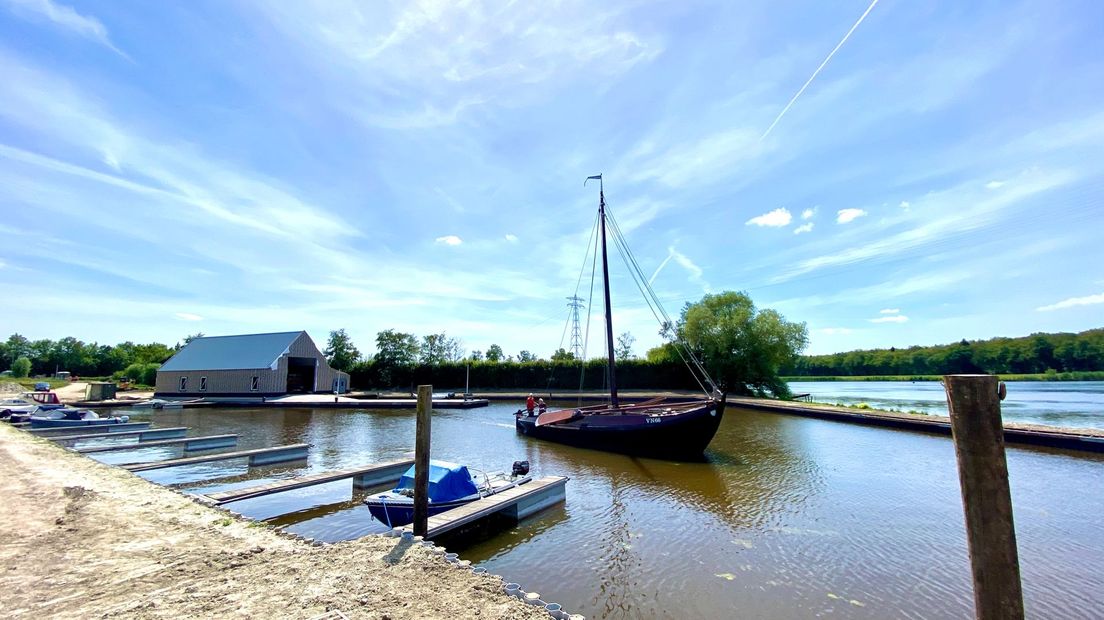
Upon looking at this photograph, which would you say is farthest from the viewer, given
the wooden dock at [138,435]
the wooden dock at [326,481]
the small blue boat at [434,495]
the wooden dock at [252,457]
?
the wooden dock at [138,435]

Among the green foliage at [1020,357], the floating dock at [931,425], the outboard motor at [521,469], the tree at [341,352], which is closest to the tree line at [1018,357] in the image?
the green foliage at [1020,357]

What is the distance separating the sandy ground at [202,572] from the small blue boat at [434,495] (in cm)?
156

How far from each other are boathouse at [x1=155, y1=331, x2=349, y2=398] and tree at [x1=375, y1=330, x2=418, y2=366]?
6.12 metres

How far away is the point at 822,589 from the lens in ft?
20.5

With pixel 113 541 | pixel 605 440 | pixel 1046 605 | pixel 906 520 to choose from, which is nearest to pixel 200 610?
pixel 113 541

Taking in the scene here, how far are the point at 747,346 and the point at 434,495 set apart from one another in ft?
129

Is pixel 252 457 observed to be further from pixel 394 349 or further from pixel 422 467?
pixel 394 349

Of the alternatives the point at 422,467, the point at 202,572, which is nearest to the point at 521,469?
the point at 422,467

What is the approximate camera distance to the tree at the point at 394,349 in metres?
53.4

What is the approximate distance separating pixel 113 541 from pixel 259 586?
9.51 ft

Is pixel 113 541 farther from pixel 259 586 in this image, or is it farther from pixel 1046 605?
pixel 1046 605

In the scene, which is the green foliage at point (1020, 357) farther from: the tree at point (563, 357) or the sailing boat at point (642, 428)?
the sailing boat at point (642, 428)

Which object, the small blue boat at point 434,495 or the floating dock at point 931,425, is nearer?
the small blue boat at point 434,495

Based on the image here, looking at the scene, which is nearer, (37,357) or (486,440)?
(486,440)
